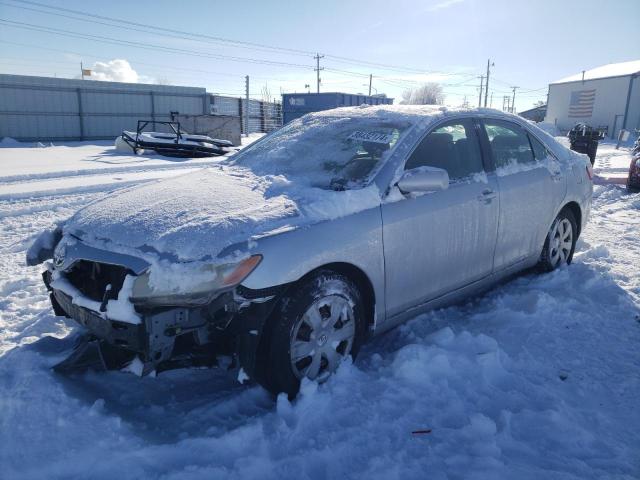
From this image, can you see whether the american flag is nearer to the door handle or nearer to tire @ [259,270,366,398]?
the door handle

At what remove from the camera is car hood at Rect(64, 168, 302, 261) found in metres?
2.40

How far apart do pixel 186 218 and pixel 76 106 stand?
83.0ft

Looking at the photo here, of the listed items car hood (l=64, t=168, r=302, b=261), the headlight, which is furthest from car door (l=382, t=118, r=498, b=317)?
the headlight

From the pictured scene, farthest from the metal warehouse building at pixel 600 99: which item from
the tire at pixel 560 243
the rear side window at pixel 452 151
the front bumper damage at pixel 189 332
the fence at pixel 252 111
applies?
the front bumper damage at pixel 189 332

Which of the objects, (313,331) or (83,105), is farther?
(83,105)

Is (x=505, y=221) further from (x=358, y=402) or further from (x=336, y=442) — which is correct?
(x=336, y=442)

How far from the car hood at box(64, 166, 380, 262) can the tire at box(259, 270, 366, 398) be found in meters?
0.36

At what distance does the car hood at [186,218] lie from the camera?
240cm

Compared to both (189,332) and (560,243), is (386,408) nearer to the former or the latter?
(189,332)

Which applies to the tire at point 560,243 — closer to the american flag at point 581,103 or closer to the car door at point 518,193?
the car door at point 518,193

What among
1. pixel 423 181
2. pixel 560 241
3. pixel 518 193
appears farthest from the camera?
pixel 560 241

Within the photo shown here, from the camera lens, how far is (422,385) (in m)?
2.72

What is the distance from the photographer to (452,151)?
3.55 m

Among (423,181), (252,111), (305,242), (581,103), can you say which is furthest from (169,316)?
(581,103)
